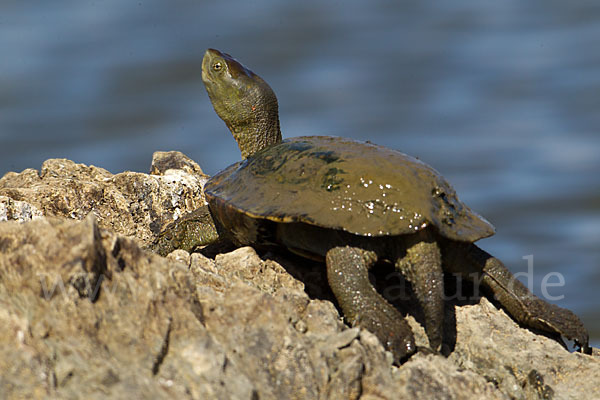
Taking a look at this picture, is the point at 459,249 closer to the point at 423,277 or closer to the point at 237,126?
the point at 423,277

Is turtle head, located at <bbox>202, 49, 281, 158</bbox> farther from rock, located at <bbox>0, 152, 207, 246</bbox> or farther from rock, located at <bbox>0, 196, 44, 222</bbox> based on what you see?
rock, located at <bbox>0, 196, 44, 222</bbox>

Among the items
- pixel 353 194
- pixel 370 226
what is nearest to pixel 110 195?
pixel 353 194

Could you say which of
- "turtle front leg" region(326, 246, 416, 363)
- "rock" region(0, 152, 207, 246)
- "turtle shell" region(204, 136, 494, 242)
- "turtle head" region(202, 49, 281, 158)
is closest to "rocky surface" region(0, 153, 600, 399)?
"turtle front leg" region(326, 246, 416, 363)

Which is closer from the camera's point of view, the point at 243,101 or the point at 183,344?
the point at 183,344

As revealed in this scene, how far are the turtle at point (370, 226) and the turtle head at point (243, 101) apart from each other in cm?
80

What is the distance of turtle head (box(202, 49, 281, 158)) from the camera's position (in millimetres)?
4422

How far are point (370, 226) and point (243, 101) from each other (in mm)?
1728

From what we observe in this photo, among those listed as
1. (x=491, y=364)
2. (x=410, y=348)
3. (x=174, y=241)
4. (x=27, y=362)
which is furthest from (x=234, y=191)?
(x=27, y=362)

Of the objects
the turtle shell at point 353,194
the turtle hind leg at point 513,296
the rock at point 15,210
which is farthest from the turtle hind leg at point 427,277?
the rock at point 15,210

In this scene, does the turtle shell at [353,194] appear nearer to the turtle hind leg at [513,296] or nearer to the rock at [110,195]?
the turtle hind leg at [513,296]

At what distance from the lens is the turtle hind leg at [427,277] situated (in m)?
3.02

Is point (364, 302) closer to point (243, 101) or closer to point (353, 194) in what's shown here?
point (353, 194)

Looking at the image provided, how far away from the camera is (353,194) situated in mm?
3090

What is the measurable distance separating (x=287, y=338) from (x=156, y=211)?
1980 millimetres
